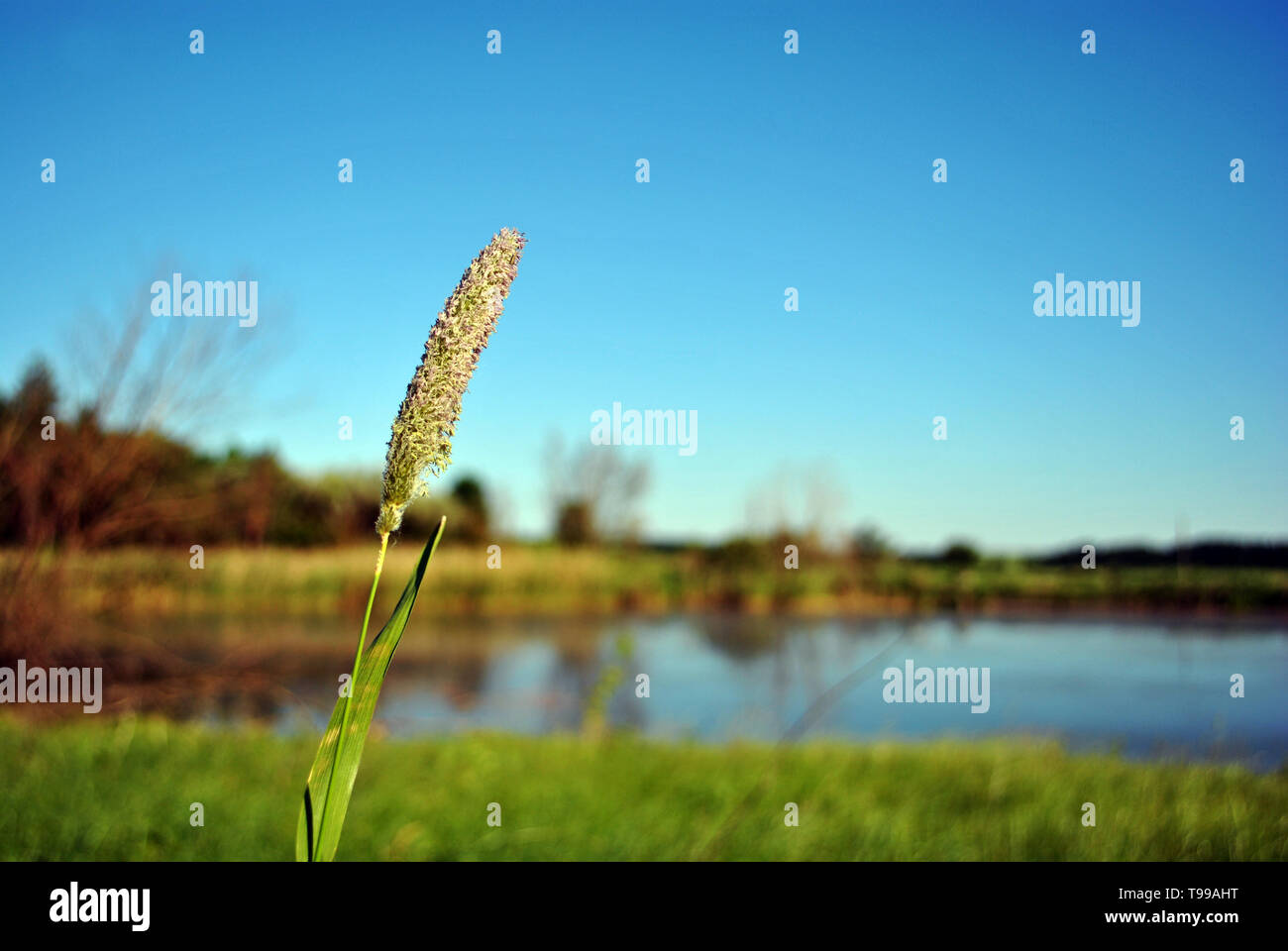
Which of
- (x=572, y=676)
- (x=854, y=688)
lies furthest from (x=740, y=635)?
(x=854, y=688)

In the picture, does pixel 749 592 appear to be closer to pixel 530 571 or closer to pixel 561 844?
pixel 530 571

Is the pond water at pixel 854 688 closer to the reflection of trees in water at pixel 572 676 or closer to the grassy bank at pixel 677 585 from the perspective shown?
the reflection of trees in water at pixel 572 676

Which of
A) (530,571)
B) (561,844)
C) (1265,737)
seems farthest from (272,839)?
(530,571)

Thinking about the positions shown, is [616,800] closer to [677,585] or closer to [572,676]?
[572,676]

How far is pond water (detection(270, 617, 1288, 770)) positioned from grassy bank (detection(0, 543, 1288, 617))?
992 mm

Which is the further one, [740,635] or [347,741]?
[740,635]

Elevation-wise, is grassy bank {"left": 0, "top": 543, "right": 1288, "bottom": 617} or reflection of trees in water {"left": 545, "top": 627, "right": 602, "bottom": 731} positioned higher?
grassy bank {"left": 0, "top": 543, "right": 1288, "bottom": 617}

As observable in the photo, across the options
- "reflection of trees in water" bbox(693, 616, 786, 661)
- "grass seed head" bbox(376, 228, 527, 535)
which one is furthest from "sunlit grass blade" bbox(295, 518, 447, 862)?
"reflection of trees in water" bbox(693, 616, 786, 661)

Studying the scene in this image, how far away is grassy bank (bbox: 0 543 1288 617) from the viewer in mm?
15578

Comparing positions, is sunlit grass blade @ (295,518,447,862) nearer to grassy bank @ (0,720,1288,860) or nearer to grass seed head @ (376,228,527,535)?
grass seed head @ (376,228,527,535)

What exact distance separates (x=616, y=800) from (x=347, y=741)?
526cm

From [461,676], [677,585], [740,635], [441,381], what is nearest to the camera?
[441,381]

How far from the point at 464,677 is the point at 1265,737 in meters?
9.87

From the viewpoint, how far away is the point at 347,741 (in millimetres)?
947
